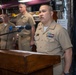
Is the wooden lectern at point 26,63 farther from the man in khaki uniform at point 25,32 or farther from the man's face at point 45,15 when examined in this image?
the man in khaki uniform at point 25,32

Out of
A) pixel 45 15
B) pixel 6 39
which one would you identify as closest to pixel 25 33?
pixel 6 39

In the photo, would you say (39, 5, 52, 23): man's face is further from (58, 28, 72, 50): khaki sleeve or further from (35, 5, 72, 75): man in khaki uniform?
(58, 28, 72, 50): khaki sleeve

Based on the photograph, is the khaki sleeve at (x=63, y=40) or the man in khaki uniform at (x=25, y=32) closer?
the khaki sleeve at (x=63, y=40)

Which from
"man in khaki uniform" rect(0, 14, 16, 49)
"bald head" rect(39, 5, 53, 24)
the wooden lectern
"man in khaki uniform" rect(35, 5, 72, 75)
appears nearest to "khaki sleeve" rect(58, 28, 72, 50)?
"man in khaki uniform" rect(35, 5, 72, 75)

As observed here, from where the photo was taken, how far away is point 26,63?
1.27m

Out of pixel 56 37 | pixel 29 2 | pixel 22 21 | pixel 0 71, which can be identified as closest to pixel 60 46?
pixel 56 37

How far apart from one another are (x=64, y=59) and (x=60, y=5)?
167 cm

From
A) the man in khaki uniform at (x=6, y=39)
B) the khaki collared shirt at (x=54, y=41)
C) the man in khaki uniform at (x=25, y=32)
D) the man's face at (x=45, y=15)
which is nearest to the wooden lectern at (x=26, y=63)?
the khaki collared shirt at (x=54, y=41)

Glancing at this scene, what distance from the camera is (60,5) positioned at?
3.66 m

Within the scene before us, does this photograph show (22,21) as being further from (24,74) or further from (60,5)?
(24,74)

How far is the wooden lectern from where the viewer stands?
50.2 inches

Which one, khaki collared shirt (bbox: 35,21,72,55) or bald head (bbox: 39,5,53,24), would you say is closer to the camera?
khaki collared shirt (bbox: 35,21,72,55)

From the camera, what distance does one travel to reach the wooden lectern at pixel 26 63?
4.18 ft

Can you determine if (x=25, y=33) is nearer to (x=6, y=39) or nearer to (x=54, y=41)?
(x=6, y=39)
